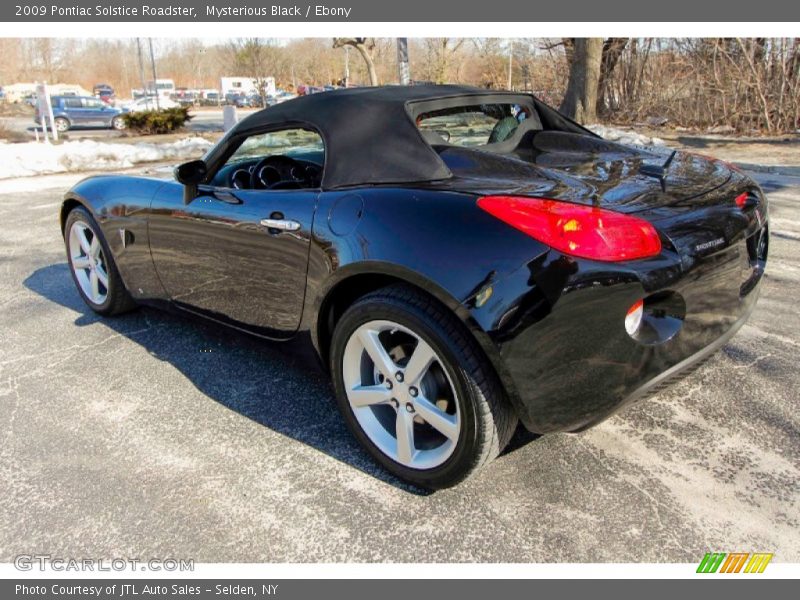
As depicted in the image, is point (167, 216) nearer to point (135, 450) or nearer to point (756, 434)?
point (135, 450)

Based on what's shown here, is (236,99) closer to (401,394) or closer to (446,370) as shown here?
(401,394)

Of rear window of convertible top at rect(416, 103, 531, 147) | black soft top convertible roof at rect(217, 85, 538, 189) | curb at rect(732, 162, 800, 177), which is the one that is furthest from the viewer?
curb at rect(732, 162, 800, 177)

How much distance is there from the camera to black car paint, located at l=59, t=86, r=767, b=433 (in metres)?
1.93

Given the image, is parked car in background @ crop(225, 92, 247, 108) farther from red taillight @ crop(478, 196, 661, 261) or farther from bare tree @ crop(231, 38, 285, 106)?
red taillight @ crop(478, 196, 661, 261)

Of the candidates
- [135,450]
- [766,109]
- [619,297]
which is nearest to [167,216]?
[135,450]

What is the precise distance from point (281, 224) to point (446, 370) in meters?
1.00

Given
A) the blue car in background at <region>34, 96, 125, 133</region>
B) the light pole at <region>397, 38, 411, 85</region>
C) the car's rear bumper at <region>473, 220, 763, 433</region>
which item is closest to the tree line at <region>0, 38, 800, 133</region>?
the light pole at <region>397, 38, 411, 85</region>

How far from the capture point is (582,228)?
1.93 m

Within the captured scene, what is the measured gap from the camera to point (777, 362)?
3.20m

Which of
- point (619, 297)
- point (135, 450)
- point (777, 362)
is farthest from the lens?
point (777, 362)

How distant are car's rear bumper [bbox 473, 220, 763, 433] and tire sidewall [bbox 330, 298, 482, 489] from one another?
5.9 inches

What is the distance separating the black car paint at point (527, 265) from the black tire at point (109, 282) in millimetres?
1244

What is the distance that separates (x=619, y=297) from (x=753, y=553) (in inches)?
36.6

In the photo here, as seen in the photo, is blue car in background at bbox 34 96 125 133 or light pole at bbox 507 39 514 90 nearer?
light pole at bbox 507 39 514 90
